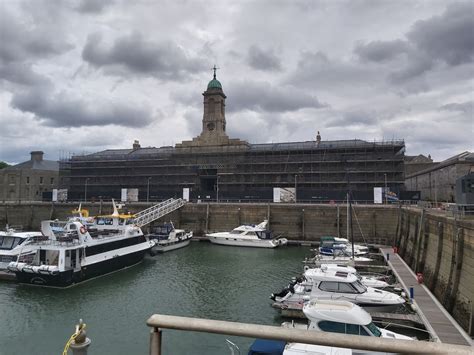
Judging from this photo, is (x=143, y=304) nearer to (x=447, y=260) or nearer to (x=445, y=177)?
(x=447, y=260)

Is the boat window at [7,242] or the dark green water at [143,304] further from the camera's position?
the boat window at [7,242]

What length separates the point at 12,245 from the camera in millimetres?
33625

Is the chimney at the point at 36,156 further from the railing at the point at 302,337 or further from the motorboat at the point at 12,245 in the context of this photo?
the railing at the point at 302,337

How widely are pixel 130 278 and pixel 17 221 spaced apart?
49180 millimetres

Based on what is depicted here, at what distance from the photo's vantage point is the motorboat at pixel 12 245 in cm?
3206

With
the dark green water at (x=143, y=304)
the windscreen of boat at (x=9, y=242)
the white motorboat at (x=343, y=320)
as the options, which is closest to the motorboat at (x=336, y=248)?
the dark green water at (x=143, y=304)

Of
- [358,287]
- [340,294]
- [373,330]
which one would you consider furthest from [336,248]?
[373,330]

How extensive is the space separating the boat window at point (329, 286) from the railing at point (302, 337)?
20672 mm

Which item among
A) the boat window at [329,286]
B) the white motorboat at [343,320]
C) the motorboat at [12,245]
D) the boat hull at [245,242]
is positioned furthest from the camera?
the boat hull at [245,242]

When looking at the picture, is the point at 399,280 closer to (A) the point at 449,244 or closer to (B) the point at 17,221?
(A) the point at 449,244

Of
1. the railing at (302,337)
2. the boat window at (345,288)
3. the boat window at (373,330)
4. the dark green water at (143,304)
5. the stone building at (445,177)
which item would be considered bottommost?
the dark green water at (143,304)

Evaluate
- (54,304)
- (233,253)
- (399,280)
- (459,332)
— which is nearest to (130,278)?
(54,304)

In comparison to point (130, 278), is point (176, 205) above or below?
above

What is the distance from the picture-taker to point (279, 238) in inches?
2069
